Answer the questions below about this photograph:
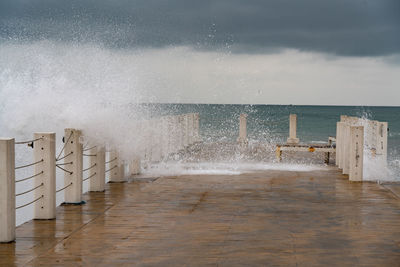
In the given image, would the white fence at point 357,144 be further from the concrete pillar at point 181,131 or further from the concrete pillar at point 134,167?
the concrete pillar at point 181,131

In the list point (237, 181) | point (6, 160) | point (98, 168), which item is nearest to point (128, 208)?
point (98, 168)

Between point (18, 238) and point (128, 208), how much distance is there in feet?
6.45

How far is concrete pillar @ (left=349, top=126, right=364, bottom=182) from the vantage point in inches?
409

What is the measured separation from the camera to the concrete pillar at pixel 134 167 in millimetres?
11492

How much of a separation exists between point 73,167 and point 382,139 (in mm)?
8721

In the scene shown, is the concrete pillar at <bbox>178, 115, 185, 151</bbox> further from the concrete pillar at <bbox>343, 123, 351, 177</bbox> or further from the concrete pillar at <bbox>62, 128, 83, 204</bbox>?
the concrete pillar at <bbox>62, 128, 83, 204</bbox>

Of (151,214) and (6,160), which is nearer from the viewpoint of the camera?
(6,160)

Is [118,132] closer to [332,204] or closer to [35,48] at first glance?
[35,48]

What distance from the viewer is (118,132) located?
986 centimetres

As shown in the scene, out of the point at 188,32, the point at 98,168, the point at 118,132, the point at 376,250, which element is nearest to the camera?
the point at 376,250

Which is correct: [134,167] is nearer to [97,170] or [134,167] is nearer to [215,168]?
[215,168]

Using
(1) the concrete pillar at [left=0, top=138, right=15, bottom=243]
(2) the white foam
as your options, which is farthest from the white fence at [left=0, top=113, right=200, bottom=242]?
(2) the white foam

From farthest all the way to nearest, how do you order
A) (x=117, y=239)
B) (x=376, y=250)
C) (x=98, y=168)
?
(x=98, y=168) < (x=117, y=239) < (x=376, y=250)

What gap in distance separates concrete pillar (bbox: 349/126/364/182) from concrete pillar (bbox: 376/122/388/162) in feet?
11.9
